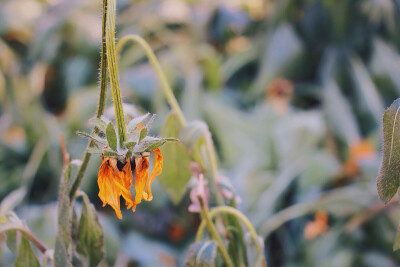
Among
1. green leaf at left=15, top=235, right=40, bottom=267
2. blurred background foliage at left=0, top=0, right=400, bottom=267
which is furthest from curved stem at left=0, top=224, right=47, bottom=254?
blurred background foliage at left=0, top=0, right=400, bottom=267

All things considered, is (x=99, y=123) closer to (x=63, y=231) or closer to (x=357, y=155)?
(x=63, y=231)

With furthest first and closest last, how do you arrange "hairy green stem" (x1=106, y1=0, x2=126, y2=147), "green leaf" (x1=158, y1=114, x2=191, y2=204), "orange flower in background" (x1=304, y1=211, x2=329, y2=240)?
"orange flower in background" (x1=304, y1=211, x2=329, y2=240)
"green leaf" (x1=158, y1=114, x2=191, y2=204)
"hairy green stem" (x1=106, y1=0, x2=126, y2=147)

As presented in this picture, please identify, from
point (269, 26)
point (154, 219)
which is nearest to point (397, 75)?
point (269, 26)

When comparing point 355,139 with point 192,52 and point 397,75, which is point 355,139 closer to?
point 397,75

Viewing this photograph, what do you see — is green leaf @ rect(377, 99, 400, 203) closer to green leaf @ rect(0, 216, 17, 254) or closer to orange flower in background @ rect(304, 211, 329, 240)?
green leaf @ rect(0, 216, 17, 254)

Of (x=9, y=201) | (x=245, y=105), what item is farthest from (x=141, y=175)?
(x=245, y=105)

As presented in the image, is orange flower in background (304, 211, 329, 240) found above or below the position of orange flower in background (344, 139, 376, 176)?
below
